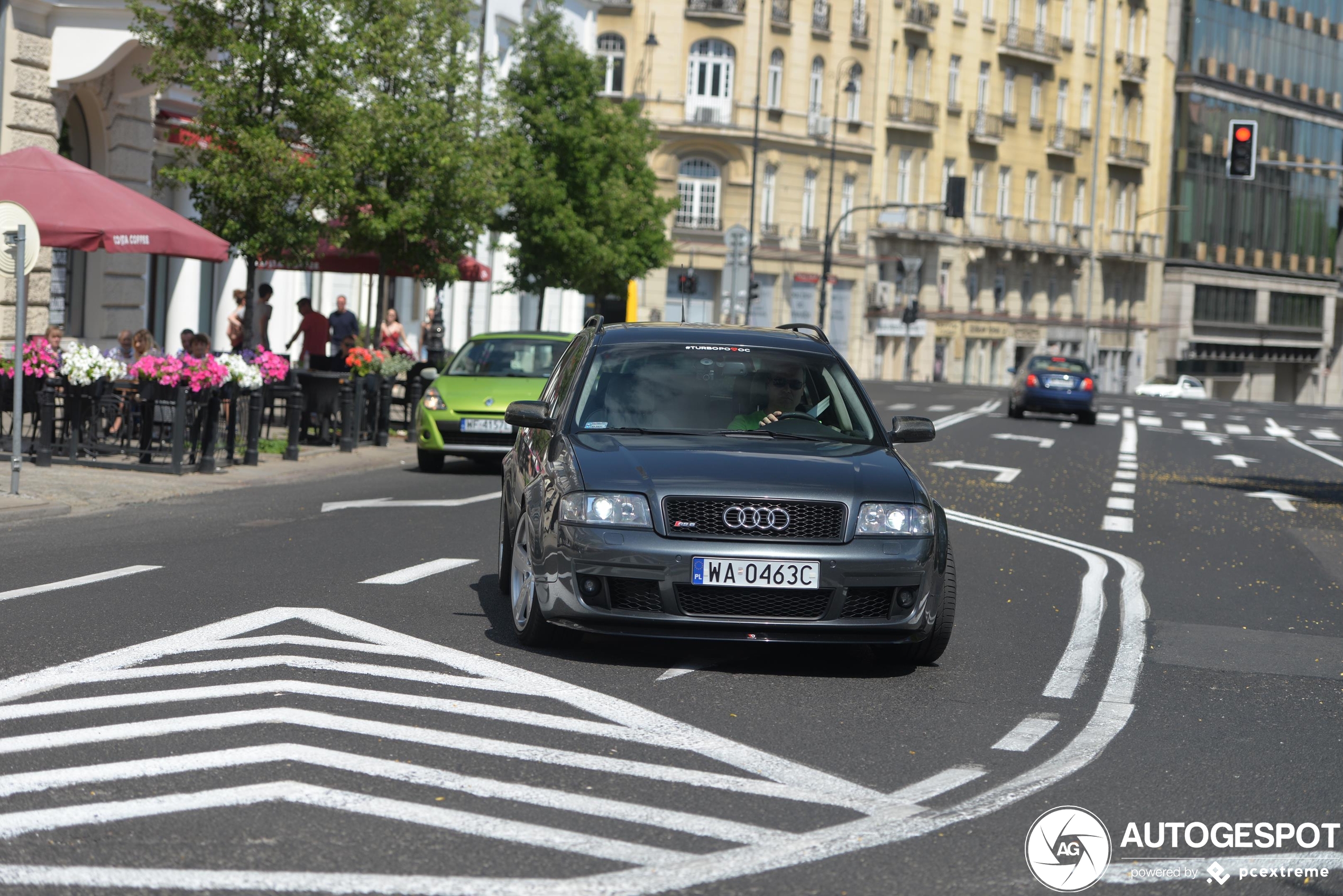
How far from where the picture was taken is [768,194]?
75.9 metres

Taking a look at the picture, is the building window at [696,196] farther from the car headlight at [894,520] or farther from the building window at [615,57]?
the car headlight at [894,520]

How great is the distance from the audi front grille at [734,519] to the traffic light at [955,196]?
48.9 m

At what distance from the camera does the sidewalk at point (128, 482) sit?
47.0ft

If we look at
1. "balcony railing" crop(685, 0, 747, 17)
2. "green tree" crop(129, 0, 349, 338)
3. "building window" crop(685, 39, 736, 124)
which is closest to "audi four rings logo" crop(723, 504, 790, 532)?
"green tree" crop(129, 0, 349, 338)

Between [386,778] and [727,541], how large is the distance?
2.39 meters

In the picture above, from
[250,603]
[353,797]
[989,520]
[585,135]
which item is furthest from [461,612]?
[585,135]

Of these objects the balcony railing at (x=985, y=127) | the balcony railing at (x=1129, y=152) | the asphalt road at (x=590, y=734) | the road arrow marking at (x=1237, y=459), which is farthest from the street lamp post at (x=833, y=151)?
the asphalt road at (x=590, y=734)

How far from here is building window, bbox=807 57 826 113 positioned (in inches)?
3034

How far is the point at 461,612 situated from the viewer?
9.56m

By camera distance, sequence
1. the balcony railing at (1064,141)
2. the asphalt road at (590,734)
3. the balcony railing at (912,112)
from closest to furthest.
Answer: the asphalt road at (590,734), the balcony railing at (912,112), the balcony railing at (1064,141)

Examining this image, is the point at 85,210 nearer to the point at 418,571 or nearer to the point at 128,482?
the point at 128,482

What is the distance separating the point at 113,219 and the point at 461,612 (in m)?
9.49

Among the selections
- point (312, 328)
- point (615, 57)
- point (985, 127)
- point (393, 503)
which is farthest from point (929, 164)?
point (393, 503)

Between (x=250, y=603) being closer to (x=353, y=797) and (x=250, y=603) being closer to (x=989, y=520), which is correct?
(x=353, y=797)
